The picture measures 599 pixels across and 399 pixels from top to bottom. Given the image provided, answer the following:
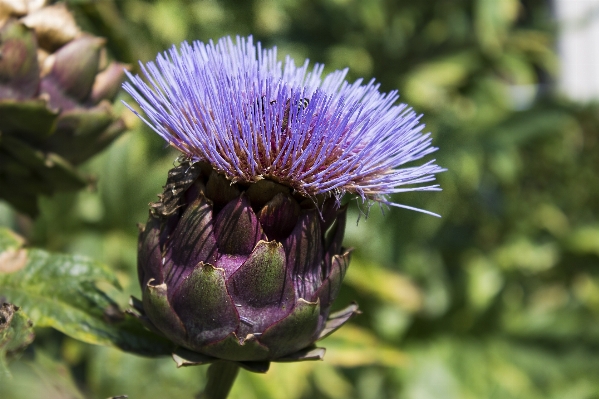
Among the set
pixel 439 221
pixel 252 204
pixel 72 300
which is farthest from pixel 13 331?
pixel 439 221

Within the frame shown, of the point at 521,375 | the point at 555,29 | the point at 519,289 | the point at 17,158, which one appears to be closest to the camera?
the point at 17,158

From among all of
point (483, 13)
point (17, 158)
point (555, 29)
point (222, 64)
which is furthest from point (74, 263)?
point (555, 29)

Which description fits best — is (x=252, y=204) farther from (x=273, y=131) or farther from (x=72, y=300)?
(x=72, y=300)

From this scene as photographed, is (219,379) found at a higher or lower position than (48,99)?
lower

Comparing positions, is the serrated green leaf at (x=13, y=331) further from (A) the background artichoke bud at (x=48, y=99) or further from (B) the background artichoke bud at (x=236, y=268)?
(A) the background artichoke bud at (x=48, y=99)

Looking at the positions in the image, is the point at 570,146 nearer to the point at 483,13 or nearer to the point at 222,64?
the point at 483,13
